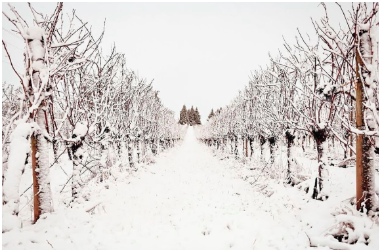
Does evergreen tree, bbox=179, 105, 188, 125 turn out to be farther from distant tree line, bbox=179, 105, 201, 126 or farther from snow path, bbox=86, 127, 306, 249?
snow path, bbox=86, 127, 306, 249

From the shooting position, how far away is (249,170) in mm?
12609

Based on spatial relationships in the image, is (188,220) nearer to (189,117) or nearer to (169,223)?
(169,223)

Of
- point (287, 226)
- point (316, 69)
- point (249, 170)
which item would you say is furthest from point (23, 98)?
point (249, 170)

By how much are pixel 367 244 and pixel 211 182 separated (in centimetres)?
698

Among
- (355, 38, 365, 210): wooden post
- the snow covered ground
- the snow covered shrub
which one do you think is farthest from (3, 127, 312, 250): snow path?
(355, 38, 365, 210): wooden post

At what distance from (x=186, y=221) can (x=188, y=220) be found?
0.09m

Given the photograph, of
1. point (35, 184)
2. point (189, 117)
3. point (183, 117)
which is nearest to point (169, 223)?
point (35, 184)

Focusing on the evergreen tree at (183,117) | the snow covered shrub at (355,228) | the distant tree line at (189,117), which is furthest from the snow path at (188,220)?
the distant tree line at (189,117)

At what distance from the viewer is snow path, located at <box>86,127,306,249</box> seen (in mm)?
4777

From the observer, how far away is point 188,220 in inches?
235

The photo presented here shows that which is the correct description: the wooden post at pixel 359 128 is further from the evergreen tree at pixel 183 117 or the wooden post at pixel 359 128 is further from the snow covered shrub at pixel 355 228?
the evergreen tree at pixel 183 117

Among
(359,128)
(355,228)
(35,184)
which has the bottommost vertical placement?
(355,228)

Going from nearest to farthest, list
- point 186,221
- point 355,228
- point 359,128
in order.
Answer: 1. point 355,228
2. point 359,128
3. point 186,221

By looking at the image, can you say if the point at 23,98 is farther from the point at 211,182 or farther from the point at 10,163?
the point at 211,182
